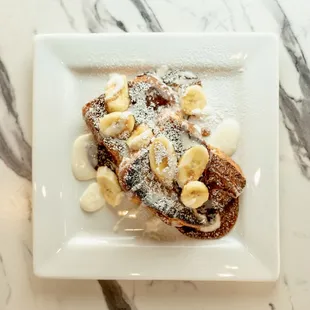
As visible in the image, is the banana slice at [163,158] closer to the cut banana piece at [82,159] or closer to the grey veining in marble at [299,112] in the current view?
the cut banana piece at [82,159]

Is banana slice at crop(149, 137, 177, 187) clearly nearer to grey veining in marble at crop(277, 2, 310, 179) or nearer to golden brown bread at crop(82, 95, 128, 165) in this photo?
golden brown bread at crop(82, 95, 128, 165)

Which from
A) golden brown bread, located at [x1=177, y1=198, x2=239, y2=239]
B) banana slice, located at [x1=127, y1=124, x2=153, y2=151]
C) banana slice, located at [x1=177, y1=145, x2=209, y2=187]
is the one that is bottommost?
golden brown bread, located at [x1=177, y1=198, x2=239, y2=239]

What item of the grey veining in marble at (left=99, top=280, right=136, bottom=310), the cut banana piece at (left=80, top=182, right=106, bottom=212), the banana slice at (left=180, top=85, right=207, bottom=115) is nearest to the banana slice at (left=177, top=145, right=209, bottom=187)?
the banana slice at (left=180, top=85, right=207, bottom=115)

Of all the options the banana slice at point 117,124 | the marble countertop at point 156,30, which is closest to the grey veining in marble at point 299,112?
the marble countertop at point 156,30

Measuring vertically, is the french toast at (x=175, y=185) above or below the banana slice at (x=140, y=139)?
below

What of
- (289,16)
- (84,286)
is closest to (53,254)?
(84,286)

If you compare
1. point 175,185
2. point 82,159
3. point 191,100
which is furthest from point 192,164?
point 82,159

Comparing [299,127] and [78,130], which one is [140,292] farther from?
[299,127]
